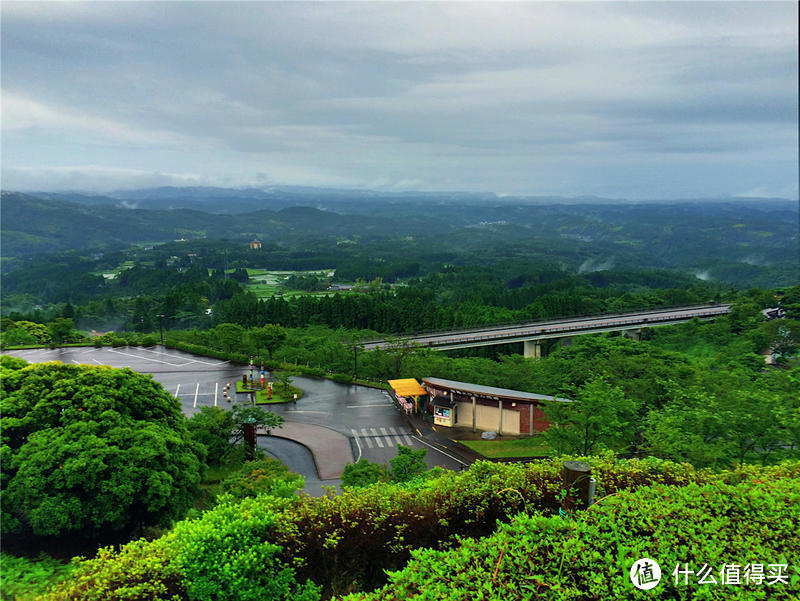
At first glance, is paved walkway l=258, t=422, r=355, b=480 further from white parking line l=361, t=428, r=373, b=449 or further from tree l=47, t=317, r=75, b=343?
tree l=47, t=317, r=75, b=343

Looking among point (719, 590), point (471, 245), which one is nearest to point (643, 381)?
point (719, 590)

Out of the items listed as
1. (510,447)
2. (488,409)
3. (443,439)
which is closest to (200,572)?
(443,439)

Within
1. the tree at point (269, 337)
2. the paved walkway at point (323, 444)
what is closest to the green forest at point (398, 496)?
the tree at point (269, 337)

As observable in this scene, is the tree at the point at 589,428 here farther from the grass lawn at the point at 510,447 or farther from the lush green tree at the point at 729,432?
the grass lawn at the point at 510,447

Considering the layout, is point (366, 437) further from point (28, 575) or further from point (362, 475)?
point (28, 575)

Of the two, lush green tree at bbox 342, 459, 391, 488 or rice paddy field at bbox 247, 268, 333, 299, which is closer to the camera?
lush green tree at bbox 342, 459, 391, 488

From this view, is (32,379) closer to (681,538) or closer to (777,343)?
(681,538)

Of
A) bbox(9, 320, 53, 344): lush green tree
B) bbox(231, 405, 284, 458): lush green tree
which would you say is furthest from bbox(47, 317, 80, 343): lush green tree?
bbox(231, 405, 284, 458): lush green tree
